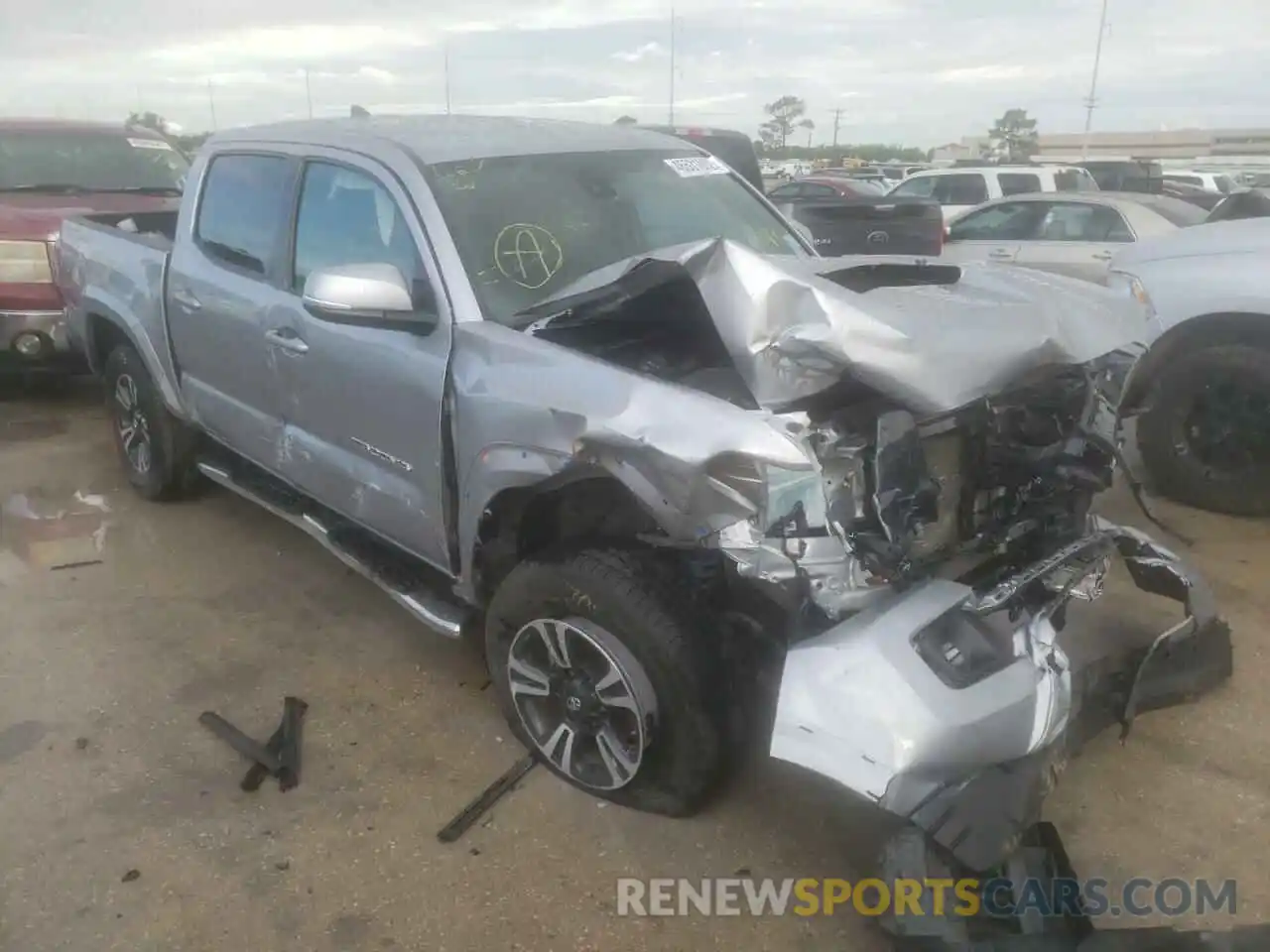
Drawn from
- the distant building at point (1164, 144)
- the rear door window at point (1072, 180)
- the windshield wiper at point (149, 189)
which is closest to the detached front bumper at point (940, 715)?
the windshield wiper at point (149, 189)

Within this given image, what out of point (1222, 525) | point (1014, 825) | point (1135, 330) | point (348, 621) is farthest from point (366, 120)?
point (1222, 525)

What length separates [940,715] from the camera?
2.24 m

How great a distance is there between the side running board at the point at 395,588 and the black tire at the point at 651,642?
318mm

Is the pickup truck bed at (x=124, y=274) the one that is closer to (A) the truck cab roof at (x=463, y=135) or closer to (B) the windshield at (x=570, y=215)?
(A) the truck cab roof at (x=463, y=135)

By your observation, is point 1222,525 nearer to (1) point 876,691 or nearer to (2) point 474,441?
(1) point 876,691

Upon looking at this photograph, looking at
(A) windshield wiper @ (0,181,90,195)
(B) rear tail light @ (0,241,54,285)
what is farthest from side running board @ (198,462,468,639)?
(A) windshield wiper @ (0,181,90,195)

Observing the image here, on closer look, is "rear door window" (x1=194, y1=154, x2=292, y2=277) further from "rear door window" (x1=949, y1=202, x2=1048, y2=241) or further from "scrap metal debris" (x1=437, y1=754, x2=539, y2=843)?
"rear door window" (x1=949, y1=202, x2=1048, y2=241)

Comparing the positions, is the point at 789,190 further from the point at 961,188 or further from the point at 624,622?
the point at 624,622

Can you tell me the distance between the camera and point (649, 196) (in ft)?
12.1

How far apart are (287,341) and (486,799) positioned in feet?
5.77

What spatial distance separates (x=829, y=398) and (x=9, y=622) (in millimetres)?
3530

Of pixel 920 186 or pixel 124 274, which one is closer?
pixel 124 274

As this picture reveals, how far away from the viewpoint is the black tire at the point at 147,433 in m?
5.04

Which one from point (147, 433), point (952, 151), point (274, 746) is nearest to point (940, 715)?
point (274, 746)
